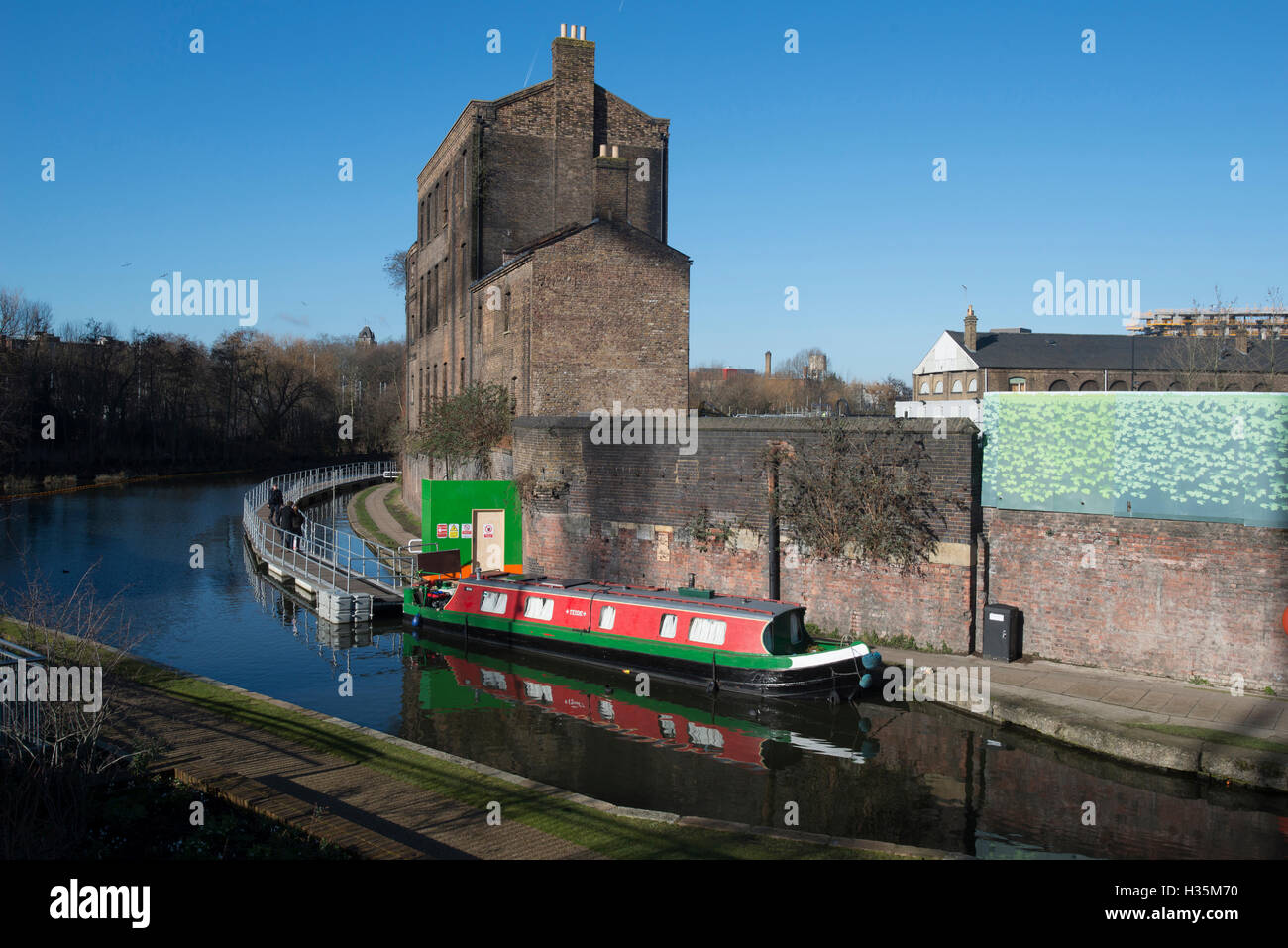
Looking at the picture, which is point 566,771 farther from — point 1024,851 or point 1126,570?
point 1126,570

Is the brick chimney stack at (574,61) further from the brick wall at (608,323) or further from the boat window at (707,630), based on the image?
the boat window at (707,630)

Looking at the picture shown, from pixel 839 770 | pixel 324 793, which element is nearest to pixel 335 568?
pixel 324 793

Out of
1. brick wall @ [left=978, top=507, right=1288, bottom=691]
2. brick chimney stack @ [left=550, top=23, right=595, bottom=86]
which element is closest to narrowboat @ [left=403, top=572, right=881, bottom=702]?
brick wall @ [left=978, top=507, right=1288, bottom=691]

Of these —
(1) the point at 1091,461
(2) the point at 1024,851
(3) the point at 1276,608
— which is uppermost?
(1) the point at 1091,461

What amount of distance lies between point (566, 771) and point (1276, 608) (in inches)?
423

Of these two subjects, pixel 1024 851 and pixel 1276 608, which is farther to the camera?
pixel 1276 608

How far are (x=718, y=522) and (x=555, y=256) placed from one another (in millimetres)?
9848

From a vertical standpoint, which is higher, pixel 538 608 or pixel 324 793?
pixel 538 608

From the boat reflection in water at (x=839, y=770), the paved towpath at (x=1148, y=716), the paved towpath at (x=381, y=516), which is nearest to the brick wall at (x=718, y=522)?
the paved towpath at (x=1148, y=716)

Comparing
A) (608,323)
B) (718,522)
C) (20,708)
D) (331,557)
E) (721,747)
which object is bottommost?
(721,747)

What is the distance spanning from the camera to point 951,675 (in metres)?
15.6

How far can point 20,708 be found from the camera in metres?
8.92

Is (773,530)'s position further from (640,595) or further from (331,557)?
(331,557)
